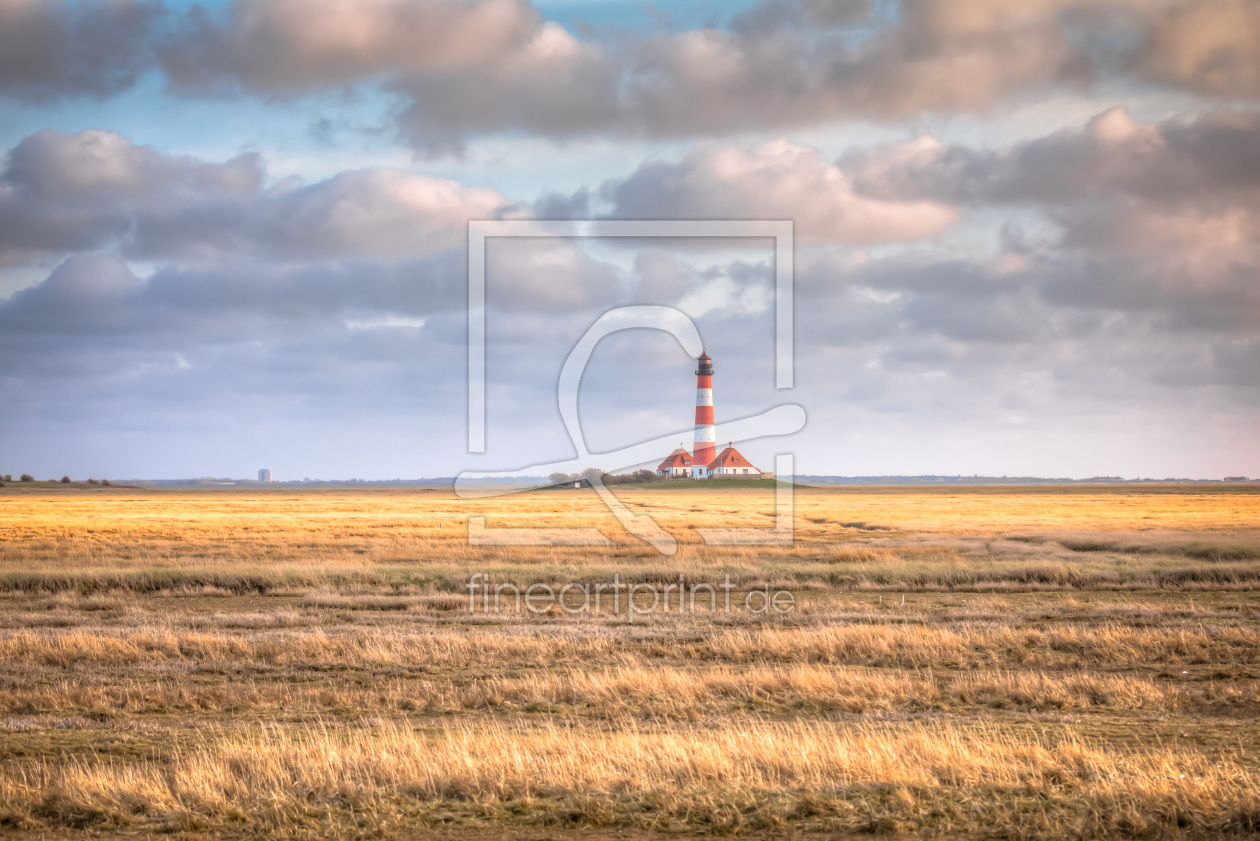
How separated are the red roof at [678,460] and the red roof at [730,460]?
4.12 meters

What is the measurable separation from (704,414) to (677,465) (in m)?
21.7

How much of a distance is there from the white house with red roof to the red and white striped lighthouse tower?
11.1 metres

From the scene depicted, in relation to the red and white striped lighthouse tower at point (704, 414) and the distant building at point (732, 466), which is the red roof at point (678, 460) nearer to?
the distant building at point (732, 466)

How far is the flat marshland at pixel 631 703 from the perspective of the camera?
9.01m

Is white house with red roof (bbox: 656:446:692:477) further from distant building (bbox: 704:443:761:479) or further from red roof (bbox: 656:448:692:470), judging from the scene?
distant building (bbox: 704:443:761:479)

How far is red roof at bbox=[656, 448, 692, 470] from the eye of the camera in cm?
13100

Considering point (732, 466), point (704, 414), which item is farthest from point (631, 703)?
point (732, 466)

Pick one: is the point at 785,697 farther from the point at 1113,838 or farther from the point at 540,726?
the point at 1113,838

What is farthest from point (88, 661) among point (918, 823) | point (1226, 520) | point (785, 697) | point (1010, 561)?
point (1226, 520)

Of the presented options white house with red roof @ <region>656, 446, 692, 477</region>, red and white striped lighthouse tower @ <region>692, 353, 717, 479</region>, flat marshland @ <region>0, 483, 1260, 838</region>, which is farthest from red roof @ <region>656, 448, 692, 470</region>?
flat marshland @ <region>0, 483, 1260, 838</region>

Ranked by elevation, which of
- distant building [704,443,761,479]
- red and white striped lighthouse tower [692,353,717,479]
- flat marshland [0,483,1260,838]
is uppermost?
red and white striped lighthouse tower [692,353,717,479]

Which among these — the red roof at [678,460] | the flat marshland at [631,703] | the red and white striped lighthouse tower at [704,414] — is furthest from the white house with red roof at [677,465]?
the flat marshland at [631,703]

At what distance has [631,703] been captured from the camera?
14.3m

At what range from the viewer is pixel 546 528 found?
55.2 meters
